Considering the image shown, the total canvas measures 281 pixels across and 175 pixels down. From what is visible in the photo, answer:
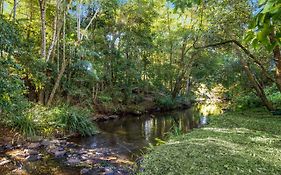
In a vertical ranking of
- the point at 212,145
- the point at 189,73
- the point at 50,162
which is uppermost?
the point at 189,73

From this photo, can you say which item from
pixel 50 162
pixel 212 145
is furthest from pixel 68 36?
pixel 212 145

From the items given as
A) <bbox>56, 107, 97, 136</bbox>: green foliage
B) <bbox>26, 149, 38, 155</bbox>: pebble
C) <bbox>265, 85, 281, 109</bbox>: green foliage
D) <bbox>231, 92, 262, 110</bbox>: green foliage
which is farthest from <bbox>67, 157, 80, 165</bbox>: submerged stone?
<bbox>265, 85, 281, 109</bbox>: green foliage

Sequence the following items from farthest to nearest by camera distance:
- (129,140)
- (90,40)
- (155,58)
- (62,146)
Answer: (155,58) < (90,40) < (129,140) < (62,146)

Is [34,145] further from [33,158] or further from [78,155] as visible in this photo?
[78,155]

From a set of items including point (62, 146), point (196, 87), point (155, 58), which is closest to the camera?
point (62, 146)

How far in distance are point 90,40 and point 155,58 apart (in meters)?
10.5

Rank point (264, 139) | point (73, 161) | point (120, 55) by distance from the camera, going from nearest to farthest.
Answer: point (264, 139), point (73, 161), point (120, 55)

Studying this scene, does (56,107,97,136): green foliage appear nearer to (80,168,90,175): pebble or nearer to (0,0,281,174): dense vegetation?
(0,0,281,174): dense vegetation

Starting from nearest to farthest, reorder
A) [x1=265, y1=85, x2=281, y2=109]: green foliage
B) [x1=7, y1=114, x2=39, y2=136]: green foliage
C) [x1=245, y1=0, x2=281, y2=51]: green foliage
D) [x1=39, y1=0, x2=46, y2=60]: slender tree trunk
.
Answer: [x1=245, y1=0, x2=281, y2=51]: green foliage → [x1=7, y1=114, x2=39, y2=136]: green foliage → [x1=39, y1=0, x2=46, y2=60]: slender tree trunk → [x1=265, y1=85, x2=281, y2=109]: green foliage

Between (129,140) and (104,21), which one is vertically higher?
(104,21)

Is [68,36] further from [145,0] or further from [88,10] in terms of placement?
[145,0]

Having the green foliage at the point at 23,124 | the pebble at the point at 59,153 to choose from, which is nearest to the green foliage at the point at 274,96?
the pebble at the point at 59,153

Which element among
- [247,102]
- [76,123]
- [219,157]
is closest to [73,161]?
[76,123]

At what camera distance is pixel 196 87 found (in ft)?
102
